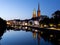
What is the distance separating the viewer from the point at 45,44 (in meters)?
34.9

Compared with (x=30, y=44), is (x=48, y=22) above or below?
above

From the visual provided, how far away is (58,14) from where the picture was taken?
105938 mm

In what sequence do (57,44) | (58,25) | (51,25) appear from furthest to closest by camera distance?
(51,25)
(58,25)
(57,44)

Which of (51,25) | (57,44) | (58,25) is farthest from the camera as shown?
(51,25)

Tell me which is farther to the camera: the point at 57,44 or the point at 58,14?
the point at 58,14

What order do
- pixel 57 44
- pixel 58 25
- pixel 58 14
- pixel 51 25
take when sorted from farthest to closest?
pixel 58 14
pixel 51 25
pixel 58 25
pixel 57 44

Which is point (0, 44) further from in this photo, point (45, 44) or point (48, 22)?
point (48, 22)

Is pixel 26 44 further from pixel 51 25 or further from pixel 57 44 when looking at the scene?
pixel 51 25

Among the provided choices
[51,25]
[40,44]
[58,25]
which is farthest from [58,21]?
[40,44]

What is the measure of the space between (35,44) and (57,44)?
169 inches

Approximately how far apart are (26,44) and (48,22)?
55.8 m

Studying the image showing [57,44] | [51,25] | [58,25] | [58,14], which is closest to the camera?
[57,44]

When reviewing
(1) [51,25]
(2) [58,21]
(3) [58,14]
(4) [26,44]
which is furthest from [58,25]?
(4) [26,44]

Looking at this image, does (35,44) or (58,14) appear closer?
(35,44)
